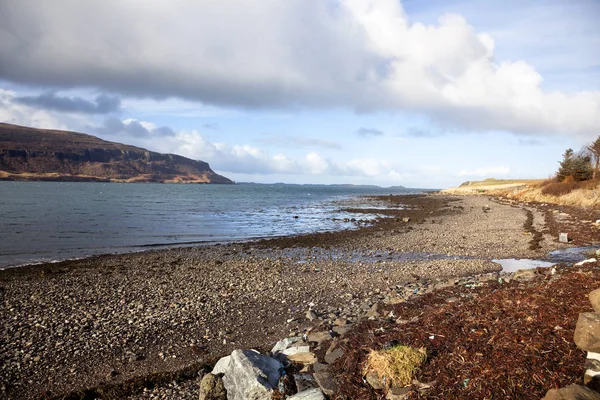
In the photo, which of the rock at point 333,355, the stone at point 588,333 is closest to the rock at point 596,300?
the stone at point 588,333

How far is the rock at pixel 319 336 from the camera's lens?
8203 millimetres

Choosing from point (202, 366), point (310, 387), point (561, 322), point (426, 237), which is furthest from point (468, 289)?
point (426, 237)

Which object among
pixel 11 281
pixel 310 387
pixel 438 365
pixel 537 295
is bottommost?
pixel 11 281

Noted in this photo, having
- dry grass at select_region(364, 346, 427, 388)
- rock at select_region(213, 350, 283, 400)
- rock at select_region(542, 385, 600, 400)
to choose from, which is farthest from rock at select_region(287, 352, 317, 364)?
rock at select_region(542, 385, 600, 400)

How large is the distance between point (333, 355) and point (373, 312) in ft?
13.0

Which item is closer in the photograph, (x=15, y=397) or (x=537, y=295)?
(x=15, y=397)

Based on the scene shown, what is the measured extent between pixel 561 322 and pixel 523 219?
34374mm

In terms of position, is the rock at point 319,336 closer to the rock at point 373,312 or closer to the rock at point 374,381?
the rock at point 373,312

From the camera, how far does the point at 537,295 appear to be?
7.90 metres

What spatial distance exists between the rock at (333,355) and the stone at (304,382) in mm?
534

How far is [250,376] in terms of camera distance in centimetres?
624

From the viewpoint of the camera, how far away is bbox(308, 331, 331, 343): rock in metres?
8.20

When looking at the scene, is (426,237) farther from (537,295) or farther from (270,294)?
(537,295)

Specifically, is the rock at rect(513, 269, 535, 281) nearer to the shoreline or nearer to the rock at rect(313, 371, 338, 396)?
the shoreline
